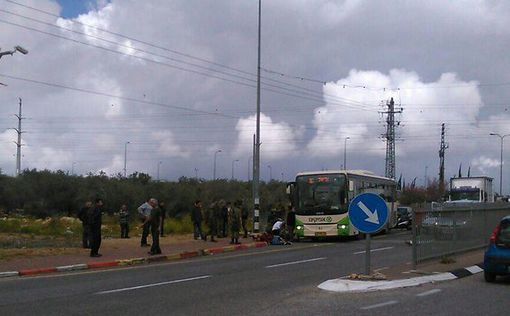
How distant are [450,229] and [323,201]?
11.5 m

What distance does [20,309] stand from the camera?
11008mm

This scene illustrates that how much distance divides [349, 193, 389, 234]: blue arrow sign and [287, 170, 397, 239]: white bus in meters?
16.1

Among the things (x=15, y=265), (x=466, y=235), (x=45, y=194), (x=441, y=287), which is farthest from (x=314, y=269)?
(x=45, y=194)

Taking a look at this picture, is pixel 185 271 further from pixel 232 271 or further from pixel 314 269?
pixel 314 269

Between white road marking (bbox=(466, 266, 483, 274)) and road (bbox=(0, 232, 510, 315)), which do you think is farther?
white road marking (bbox=(466, 266, 483, 274))

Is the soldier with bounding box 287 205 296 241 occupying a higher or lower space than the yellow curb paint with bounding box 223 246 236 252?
higher

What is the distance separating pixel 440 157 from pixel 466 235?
66.7 meters

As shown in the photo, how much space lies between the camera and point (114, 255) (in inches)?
873

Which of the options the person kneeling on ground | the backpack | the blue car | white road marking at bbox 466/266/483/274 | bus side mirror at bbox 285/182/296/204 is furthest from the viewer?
bus side mirror at bbox 285/182/296/204

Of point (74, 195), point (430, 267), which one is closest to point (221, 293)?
point (430, 267)

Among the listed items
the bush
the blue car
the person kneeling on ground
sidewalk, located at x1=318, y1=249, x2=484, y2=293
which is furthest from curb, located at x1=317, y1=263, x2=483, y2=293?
the bush

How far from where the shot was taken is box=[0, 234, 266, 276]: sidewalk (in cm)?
1895

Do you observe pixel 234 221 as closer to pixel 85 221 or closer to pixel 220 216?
pixel 220 216

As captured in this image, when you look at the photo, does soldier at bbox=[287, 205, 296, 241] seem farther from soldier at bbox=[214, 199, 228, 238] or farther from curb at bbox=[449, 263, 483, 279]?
curb at bbox=[449, 263, 483, 279]
